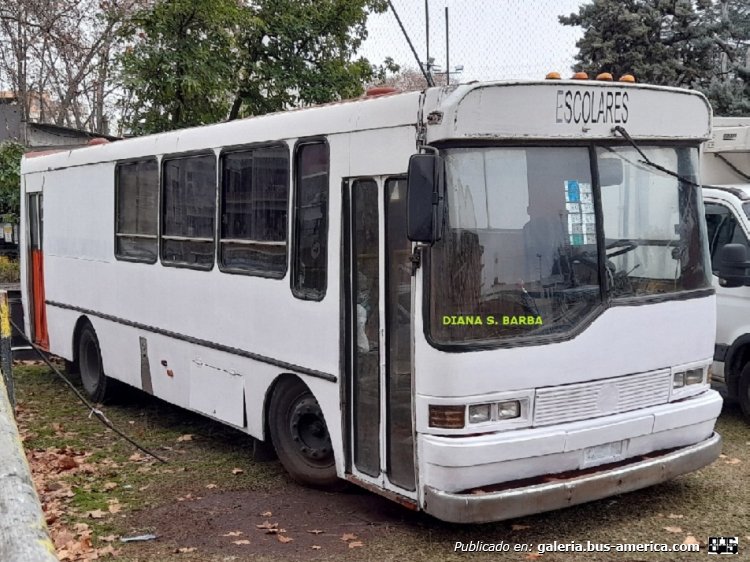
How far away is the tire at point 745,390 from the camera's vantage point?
8672mm

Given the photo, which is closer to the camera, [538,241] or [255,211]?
[538,241]

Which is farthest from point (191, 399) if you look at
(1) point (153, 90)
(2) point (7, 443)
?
(1) point (153, 90)

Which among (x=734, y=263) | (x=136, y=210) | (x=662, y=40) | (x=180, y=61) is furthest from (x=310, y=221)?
(x=662, y=40)

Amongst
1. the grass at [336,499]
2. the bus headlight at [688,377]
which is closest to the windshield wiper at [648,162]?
the bus headlight at [688,377]

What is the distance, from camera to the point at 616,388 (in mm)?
5910

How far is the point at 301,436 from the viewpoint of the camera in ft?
23.2

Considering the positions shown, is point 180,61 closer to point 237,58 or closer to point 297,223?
point 237,58

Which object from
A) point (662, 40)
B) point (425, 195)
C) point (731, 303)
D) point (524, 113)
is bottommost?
point (731, 303)

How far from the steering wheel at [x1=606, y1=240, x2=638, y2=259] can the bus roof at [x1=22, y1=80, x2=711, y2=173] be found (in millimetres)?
645

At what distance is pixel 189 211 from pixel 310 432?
2.54m

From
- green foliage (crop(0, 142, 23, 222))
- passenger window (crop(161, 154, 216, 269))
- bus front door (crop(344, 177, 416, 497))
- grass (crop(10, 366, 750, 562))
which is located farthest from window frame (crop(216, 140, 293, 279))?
green foliage (crop(0, 142, 23, 222))

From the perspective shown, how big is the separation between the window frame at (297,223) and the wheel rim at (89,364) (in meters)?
4.50

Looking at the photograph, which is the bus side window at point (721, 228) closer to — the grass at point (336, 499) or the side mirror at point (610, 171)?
the grass at point (336, 499)

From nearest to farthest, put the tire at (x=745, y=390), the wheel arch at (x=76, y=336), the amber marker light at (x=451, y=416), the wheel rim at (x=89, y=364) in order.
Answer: the amber marker light at (x=451, y=416) < the tire at (x=745, y=390) < the wheel rim at (x=89, y=364) < the wheel arch at (x=76, y=336)
